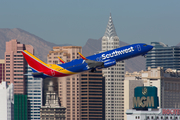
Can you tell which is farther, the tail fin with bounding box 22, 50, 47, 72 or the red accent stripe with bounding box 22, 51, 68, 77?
the tail fin with bounding box 22, 50, 47, 72

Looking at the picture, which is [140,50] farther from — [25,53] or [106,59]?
[25,53]

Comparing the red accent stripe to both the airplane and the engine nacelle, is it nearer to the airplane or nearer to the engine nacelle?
the airplane

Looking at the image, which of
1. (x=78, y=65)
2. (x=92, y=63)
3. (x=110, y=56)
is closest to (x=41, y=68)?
(x=78, y=65)

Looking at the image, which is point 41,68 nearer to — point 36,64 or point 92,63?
point 36,64

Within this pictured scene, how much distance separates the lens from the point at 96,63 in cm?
18125

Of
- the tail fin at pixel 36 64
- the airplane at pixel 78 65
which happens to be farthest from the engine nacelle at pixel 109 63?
the tail fin at pixel 36 64

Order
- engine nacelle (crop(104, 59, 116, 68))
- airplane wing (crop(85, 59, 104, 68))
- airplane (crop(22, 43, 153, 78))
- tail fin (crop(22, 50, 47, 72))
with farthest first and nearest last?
tail fin (crop(22, 50, 47, 72))
engine nacelle (crop(104, 59, 116, 68))
airplane (crop(22, 43, 153, 78))
airplane wing (crop(85, 59, 104, 68))

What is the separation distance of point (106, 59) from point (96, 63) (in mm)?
4943

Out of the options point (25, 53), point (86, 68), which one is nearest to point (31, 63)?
point (25, 53)

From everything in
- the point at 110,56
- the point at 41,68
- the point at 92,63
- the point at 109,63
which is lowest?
the point at 41,68

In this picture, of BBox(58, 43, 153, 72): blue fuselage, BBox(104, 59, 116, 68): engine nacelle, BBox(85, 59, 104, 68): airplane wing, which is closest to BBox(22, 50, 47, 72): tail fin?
BBox(58, 43, 153, 72): blue fuselage

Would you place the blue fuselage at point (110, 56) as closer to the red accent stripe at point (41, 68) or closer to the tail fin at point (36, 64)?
the red accent stripe at point (41, 68)

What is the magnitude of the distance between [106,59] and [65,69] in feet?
45.1

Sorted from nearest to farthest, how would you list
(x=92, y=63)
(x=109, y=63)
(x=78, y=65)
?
1. (x=92, y=63)
2. (x=78, y=65)
3. (x=109, y=63)
